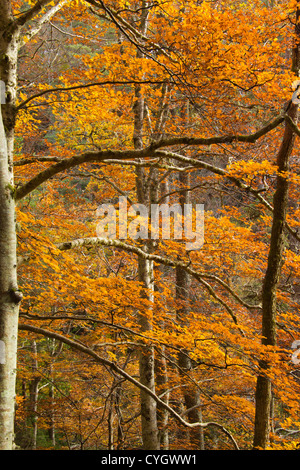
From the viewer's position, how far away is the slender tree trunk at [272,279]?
15.0 ft

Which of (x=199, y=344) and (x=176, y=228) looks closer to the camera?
(x=199, y=344)

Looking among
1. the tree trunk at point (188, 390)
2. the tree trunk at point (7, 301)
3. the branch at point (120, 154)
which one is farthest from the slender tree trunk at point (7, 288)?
the tree trunk at point (188, 390)

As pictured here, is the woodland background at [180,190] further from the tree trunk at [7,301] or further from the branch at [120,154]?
the tree trunk at [7,301]

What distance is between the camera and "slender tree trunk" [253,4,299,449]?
4.57m

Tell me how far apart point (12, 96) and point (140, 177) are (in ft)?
13.5

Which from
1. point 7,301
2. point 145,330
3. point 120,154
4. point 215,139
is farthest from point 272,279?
point 7,301

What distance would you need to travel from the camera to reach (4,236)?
2543 mm

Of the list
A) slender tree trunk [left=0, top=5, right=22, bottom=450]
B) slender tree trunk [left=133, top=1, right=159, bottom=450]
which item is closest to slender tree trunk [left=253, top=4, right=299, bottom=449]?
slender tree trunk [left=133, top=1, right=159, bottom=450]

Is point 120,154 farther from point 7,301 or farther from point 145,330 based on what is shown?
point 145,330

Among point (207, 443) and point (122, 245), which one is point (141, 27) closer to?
point (122, 245)

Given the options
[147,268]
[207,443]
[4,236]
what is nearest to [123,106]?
[147,268]

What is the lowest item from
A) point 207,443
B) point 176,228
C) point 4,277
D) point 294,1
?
point 207,443

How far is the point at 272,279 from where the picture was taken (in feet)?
16.0

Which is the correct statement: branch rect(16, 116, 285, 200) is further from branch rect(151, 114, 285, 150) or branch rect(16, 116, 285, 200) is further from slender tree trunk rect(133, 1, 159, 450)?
slender tree trunk rect(133, 1, 159, 450)
